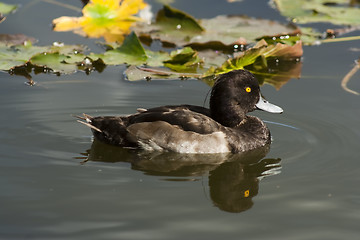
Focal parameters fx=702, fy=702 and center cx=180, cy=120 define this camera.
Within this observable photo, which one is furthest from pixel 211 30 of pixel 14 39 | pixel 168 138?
pixel 168 138

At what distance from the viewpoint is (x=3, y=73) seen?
927cm

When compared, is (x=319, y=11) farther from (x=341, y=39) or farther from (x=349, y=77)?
(x=349, y=77)

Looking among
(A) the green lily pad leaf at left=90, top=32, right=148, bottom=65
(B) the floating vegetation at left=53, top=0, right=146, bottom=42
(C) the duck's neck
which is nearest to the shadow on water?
(C) the duck's neck

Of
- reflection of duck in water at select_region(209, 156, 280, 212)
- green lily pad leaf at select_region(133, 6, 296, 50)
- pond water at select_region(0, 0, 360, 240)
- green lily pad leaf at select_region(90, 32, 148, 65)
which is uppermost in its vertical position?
green lily pad leaf at select_region(133, 6, 296, 50)

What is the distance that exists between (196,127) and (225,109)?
1.67ft

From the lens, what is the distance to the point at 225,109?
25.0 ft

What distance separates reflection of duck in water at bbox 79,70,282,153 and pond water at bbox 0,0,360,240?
139mm

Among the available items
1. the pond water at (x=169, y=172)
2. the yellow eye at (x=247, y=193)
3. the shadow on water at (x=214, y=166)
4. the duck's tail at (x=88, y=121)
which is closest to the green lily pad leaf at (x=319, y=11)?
the pond water at (x=169, y=172)

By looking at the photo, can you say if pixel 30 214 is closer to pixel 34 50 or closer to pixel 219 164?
pixel 219 164

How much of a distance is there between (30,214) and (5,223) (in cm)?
24

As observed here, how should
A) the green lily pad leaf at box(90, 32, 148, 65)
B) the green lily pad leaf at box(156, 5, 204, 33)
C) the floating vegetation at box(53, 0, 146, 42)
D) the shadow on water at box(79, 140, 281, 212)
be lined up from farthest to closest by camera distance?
the floating vegetation at box(53, 0, 146, 42)
the green lily pad leaf at box(156, 5, 204, 33)
the green lily pad leaf at box(90, 32, 148, 65)
the shadow on water at box(79, 140, 281, 212)

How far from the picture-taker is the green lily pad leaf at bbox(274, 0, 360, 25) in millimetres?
11227

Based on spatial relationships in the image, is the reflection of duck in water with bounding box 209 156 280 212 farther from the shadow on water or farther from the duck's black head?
the duck's black head

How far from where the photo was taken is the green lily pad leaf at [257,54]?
29.1 feet
